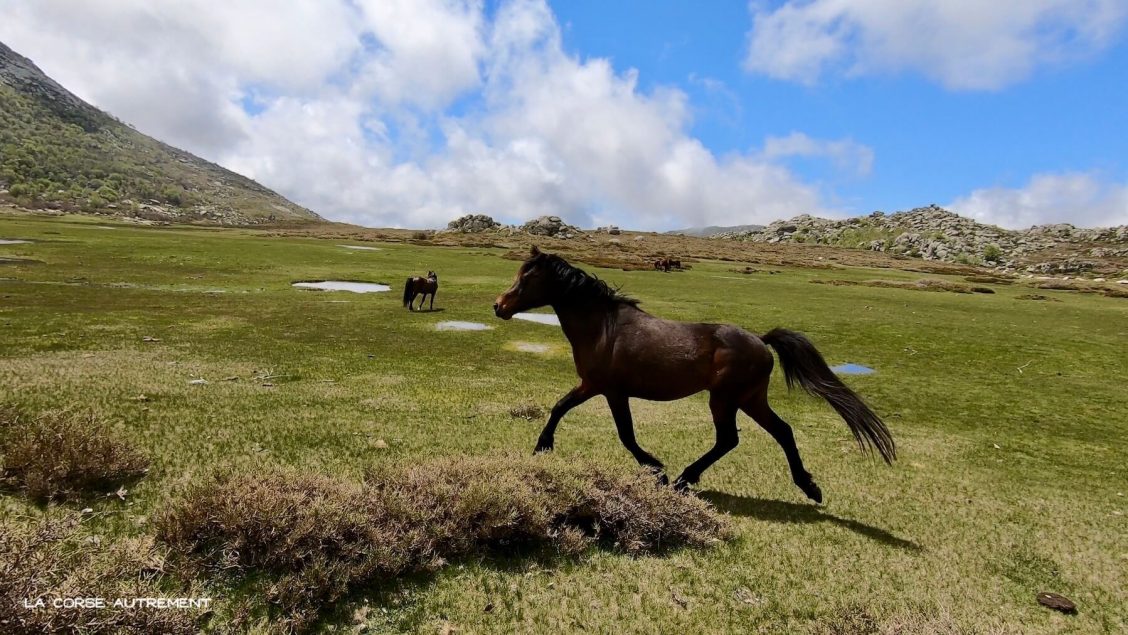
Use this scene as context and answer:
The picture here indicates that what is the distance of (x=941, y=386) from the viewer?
17.3m

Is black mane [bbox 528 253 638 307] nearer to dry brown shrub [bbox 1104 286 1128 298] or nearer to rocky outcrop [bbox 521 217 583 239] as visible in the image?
dry brown shrub [bbox 1104 286 1128 298]

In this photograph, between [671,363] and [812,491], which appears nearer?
[671,363]

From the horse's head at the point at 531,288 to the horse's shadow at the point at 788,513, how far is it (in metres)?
3.60

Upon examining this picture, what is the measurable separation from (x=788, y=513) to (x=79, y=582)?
7319 mm

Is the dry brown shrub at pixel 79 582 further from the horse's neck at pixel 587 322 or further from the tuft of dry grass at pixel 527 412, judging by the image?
the tuft of dry grass at pixel 527 412

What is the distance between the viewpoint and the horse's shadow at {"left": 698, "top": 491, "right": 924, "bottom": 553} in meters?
6.95

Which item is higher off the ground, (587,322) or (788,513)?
(587,322)

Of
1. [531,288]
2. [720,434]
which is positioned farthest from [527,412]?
[720,434]

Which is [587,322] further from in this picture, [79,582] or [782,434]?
[79,582]

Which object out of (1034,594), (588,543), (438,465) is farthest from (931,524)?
(438,465)

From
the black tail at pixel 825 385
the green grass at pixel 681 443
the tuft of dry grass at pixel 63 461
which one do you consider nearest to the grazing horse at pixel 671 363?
the black tail at pixel 825 385

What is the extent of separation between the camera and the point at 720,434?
7.53 meters

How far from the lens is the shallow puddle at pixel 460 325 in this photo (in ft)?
74.4

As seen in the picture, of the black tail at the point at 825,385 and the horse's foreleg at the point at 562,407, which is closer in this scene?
the black tail at the point at 825,385
